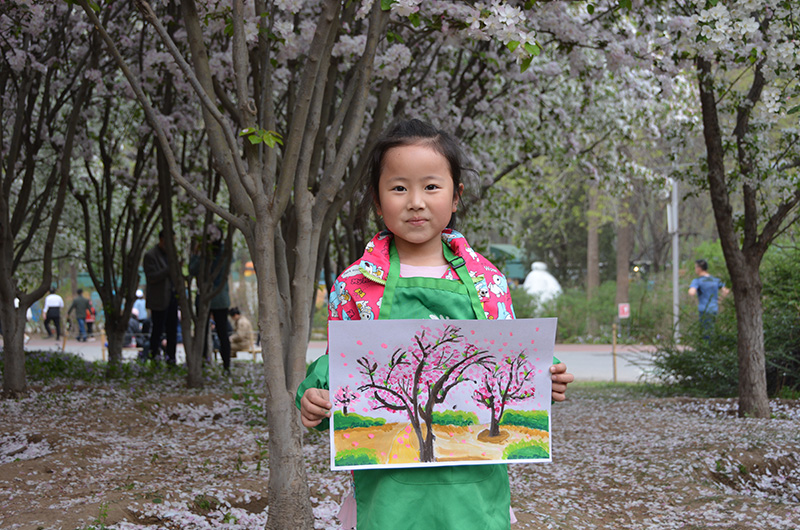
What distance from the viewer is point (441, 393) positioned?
1877 mm

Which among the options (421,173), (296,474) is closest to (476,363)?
(421,173)

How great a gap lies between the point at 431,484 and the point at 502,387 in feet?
0.93

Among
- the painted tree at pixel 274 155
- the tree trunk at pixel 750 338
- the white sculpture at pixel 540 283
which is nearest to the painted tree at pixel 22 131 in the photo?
the painted tree at pixel 274 155

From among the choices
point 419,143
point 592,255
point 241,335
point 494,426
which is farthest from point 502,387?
point 592,255

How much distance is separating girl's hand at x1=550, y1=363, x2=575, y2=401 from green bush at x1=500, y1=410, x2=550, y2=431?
71mm

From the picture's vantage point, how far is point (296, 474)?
140 inches

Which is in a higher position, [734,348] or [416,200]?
[416,200]

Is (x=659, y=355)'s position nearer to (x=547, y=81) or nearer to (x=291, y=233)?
(x=547, y=81)

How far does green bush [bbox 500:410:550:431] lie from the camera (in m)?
1.89

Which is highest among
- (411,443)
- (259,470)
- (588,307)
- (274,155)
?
(274,155)

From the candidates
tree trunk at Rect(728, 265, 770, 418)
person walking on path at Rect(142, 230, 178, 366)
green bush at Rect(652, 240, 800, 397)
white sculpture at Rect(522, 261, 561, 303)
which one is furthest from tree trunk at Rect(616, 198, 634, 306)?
tree trunk at Rect(728, 265, 770, 418)

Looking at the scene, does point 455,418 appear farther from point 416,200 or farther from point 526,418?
point 416,200

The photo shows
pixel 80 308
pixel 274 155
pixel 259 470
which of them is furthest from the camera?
pixel 80 308

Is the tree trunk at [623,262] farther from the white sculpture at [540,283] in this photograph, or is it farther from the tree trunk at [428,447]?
the tree trunk at [428,447]
